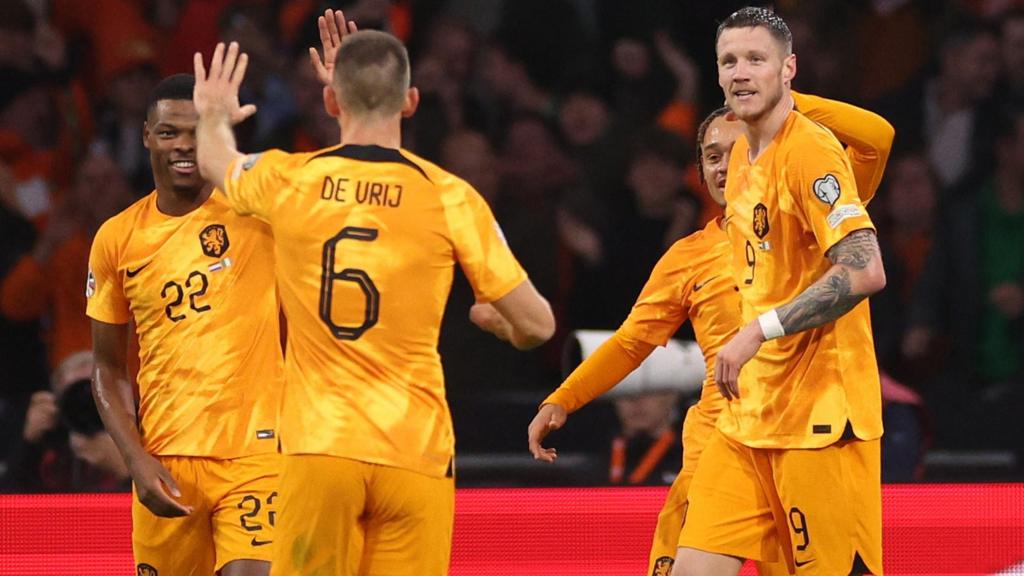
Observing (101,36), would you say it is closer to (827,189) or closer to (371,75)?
(371,75)

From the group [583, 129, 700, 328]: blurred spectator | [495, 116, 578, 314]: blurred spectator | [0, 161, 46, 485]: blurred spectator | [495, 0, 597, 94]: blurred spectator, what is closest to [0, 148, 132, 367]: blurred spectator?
[0, 161, 46, 485]: blurred spectator

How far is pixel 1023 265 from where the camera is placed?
8.61m

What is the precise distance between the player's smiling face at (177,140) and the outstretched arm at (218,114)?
21.7 inches

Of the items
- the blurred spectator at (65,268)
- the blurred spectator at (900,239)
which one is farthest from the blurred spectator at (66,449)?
the blurred spectator at (900,239)

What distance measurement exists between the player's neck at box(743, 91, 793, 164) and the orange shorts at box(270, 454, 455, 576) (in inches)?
52.5

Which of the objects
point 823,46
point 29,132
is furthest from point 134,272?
point 823,46

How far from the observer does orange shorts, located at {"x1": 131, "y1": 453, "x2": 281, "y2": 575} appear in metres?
4.60

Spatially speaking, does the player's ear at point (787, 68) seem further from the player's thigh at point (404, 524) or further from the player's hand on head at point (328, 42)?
the player's thigh at point (404, 524)

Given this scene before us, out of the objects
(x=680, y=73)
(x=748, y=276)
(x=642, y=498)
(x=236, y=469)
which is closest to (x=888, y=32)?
(x=680, y=73)

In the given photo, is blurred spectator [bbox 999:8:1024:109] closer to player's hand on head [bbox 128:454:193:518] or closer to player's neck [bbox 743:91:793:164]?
player's neck [bbox 743:91:793:164]

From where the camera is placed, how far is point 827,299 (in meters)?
4.16

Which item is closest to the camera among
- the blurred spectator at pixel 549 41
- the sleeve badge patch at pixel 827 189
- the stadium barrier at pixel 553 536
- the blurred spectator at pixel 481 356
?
the sleeve badge patch at pixel 827 189

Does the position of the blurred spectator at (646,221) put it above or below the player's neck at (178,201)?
below

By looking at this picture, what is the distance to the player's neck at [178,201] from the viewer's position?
482cm
